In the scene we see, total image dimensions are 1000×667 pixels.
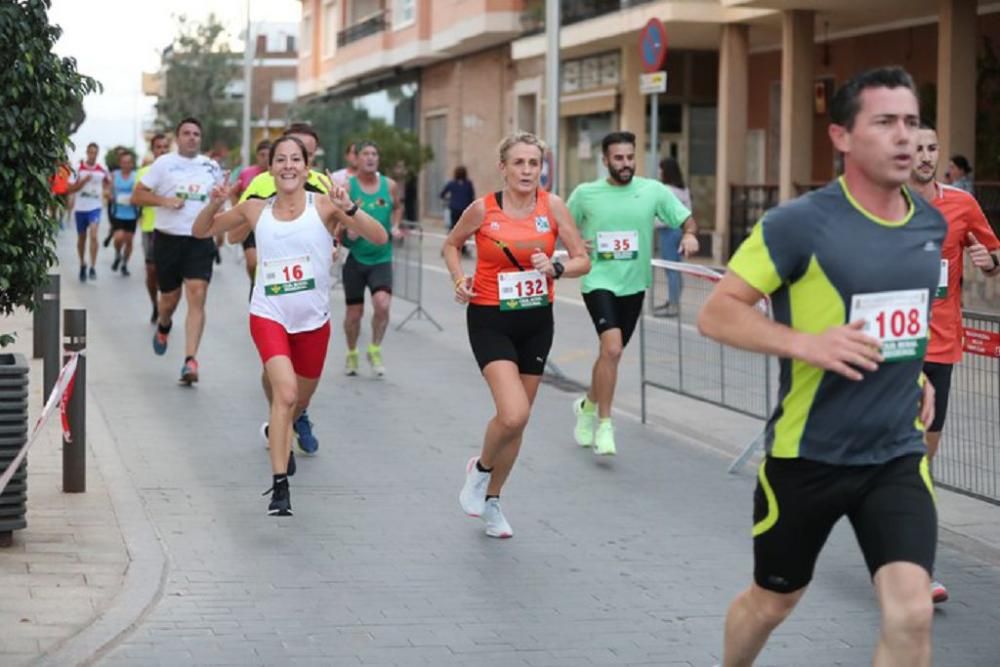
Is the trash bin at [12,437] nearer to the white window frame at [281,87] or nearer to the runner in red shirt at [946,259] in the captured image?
the runner in red shirt at [946,259]

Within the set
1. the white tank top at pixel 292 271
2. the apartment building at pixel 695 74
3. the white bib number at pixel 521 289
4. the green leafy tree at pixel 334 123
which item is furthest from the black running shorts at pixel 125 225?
the green leafy tree at pixel 334 123

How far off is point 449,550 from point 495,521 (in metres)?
0.41

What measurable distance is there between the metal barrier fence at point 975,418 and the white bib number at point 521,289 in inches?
79.6

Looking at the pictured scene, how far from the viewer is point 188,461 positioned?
1062cm

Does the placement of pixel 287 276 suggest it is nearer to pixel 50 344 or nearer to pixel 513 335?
pixel 513 335

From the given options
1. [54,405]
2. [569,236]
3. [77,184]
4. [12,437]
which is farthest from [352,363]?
[77,184]

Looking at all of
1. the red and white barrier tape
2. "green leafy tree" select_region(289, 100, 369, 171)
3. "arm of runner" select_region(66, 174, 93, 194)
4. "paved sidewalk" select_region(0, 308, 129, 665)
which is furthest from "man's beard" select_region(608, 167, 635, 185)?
"green leafy tree" select_region(289, 100, 369, 171)

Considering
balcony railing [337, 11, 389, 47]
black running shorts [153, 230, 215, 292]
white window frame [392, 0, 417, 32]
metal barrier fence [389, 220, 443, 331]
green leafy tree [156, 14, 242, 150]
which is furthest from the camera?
green leafy tree [156, 14, 242, 150]

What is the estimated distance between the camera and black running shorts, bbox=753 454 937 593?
188 inches

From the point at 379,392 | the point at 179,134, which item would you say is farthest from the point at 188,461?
the point at 179,134

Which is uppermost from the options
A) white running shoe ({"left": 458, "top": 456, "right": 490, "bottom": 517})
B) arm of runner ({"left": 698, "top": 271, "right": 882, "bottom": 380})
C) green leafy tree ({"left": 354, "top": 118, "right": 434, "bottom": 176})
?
green leafy tree ({"left": 354, "top": 118, "right": 434, "bottom": 176})

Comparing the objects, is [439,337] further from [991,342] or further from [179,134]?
[991,342]

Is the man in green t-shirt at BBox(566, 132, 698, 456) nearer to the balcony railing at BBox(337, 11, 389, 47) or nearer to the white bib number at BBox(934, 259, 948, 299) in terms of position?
the white bib number at BBox(934, 259, 948, 299)

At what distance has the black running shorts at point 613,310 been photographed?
10922mm
